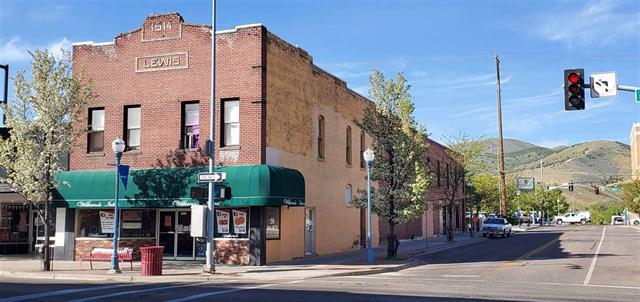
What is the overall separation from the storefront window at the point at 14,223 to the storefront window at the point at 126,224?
5.17m

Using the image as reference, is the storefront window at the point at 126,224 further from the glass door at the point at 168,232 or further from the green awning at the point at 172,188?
the green awning at the point at 172,188

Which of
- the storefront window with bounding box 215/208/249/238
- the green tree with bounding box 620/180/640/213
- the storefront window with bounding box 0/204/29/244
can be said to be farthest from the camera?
the green tree with bounding box 620/180/640/213

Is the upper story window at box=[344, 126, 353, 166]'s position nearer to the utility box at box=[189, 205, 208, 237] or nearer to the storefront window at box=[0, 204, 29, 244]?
the utility box at box=[189, 205, 208, 237]

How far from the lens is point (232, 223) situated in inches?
914

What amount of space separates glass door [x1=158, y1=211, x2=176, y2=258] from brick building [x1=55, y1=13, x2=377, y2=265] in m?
0.05

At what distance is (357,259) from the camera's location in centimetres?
2542

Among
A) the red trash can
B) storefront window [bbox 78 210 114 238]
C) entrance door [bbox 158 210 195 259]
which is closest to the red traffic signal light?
the red trash can

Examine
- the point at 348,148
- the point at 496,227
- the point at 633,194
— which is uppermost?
the point at 348,148

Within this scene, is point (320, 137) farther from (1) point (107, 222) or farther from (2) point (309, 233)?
(1) point (107, 222)

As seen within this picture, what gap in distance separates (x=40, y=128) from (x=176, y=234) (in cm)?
655

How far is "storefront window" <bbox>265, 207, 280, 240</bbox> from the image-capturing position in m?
23.6

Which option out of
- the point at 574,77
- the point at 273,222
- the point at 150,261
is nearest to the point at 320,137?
the point at 273,222

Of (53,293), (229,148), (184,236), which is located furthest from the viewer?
(184,236)

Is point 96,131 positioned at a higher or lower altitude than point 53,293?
higher
